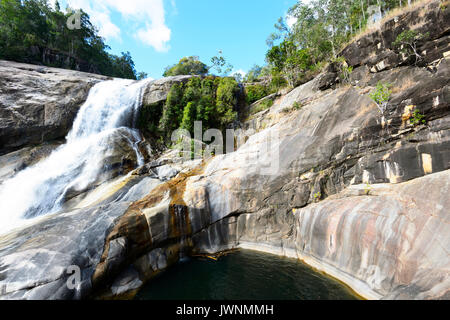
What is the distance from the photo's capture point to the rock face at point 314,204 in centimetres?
539

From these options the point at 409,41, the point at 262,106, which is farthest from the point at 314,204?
the point at 262,106

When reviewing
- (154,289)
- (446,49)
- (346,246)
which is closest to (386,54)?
(446,49)

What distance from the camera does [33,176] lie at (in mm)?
12414

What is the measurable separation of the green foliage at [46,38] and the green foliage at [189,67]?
52.1ft

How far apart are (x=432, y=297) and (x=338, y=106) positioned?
27.2 ft

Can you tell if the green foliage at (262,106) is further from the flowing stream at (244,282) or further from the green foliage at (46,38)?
the green foliage at (46,38)

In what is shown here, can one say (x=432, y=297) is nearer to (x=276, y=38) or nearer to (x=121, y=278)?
(x=121, y=278)

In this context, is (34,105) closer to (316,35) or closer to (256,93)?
(256,93)

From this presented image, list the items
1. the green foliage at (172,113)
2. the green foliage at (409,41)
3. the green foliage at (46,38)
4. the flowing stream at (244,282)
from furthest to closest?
the green foliage at (46,38)
the green foliage at (172,113)
the green foliage at (409,41)
the flowing stream at (244,282)

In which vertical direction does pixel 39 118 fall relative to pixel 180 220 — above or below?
above

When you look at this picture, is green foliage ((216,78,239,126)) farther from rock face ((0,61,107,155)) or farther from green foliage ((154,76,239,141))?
rock face ((0,61,107,155))

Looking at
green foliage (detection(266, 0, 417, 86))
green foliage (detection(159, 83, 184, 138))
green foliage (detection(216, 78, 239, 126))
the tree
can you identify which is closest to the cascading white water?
green foliage (detection(159, 83, 184, 138))

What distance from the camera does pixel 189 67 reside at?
3384cm

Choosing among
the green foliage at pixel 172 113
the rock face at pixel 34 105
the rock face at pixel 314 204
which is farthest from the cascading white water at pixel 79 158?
the green foliage at pixel 172 113
